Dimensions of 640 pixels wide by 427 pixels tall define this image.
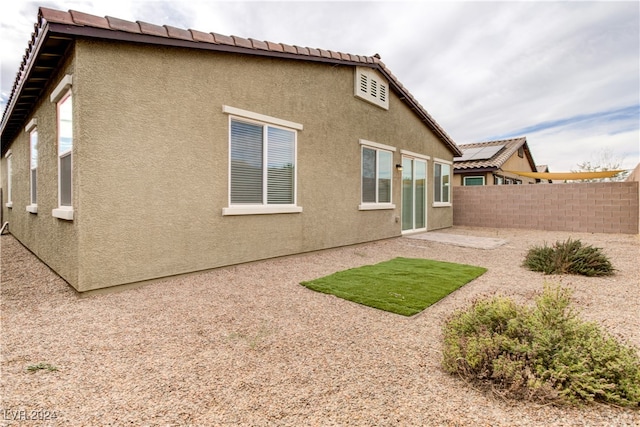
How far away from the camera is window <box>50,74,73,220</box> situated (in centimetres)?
529

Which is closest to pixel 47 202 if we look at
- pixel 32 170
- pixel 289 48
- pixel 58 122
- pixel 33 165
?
pixel 58 122

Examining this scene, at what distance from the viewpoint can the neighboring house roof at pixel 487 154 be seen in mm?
19406

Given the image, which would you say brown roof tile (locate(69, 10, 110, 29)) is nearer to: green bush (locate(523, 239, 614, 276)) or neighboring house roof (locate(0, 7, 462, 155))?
neighboring house roof (locate(0, 7, 462, 155))

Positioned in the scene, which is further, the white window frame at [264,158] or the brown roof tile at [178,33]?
the white window frame at [264,158]

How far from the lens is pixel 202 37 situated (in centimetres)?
580

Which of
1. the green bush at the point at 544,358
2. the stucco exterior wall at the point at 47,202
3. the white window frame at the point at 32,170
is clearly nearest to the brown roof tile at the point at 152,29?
the stucco exterior wall at the point at 47,202

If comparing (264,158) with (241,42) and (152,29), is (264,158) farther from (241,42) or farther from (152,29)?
(152,29)

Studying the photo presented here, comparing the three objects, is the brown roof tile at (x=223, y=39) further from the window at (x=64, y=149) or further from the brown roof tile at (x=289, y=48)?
the window at (x=64, y=149)

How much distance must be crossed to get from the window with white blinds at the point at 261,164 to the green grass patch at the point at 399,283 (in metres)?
2.34

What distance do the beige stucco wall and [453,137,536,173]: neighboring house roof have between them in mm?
13649

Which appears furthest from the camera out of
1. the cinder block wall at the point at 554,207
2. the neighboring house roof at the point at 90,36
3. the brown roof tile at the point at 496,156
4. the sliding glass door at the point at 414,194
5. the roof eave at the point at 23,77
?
the brown roof tile at the point at 496,156

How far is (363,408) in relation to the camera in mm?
2289

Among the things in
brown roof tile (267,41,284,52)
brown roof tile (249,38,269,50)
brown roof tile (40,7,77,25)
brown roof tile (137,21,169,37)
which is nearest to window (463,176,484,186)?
brown roof tile (267,41,284,52)

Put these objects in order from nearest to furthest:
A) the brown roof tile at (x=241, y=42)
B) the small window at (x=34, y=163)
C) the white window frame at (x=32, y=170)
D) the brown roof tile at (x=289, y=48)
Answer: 1. the brown roof tile at (x=241, y=42)
2. the brown roof tile at (x=289, y=48)
3. the white window frame at (x=32, y=170)
4. the small window at (x=34, y=163)
